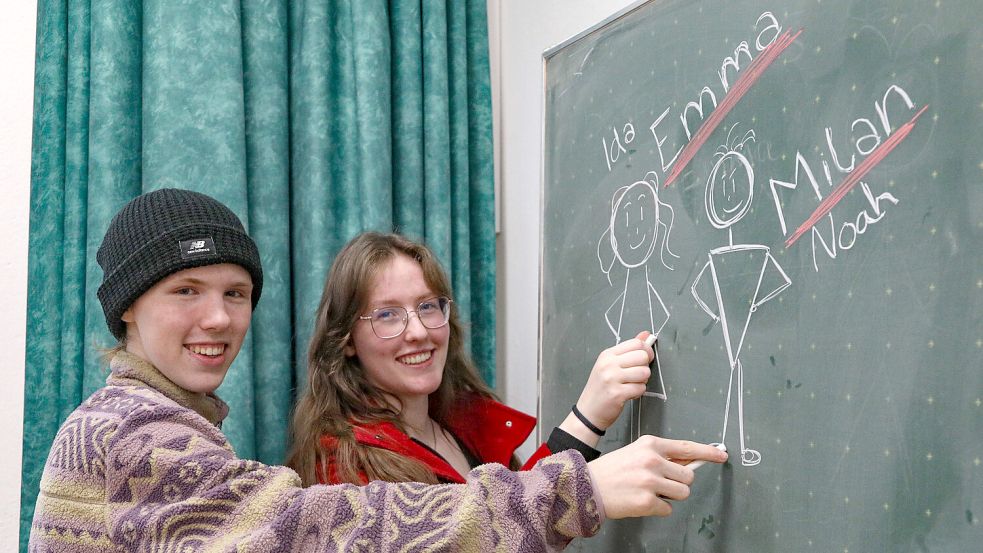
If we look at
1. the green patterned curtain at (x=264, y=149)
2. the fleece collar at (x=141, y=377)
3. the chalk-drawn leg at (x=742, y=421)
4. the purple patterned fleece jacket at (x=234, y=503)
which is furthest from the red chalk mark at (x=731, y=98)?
the green patterned curtain at (x=264, y=149)

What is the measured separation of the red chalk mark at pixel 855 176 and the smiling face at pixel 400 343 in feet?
2.20

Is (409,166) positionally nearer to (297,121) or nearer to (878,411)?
(297,121)

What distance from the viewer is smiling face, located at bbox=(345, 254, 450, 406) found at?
4.31 ft

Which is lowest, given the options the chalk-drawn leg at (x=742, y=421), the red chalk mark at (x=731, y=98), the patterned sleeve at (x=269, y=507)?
the patterned sleeve at (x=269, y=507)

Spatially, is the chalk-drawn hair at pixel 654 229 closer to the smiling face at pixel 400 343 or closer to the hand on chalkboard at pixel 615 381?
the hand on chalkboard at pixel 615 381

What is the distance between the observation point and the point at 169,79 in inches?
61.4

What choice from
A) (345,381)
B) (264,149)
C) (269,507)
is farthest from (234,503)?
(264,149)

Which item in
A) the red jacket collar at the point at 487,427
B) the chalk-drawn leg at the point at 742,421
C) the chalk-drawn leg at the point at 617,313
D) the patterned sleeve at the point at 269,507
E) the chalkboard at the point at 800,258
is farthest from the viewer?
the red jacket collar at the point at 487,427

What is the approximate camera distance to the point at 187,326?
1.02m

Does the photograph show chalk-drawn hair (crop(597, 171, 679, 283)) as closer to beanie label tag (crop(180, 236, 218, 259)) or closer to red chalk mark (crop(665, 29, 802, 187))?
red chalk mark (crop(665, 29, 802, 187))

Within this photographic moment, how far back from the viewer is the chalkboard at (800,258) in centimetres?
71

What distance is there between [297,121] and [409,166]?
0.29 metres

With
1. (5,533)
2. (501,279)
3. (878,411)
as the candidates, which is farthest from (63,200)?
(878,411)

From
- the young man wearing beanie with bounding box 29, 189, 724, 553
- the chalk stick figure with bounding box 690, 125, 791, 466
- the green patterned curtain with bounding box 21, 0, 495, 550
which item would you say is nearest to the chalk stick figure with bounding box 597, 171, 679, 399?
the chalk stick figure with bounding box 690, 125, 791, 466
